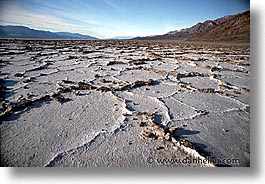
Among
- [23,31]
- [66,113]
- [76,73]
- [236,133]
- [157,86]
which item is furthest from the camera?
[76,73]

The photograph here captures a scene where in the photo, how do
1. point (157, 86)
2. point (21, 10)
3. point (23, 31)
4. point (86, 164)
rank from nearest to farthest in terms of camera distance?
point (86, 164) → point (21, 10) → point (23, 31) → point (157, 86)

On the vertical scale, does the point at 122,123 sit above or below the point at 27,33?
below

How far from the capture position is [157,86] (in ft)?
8.29

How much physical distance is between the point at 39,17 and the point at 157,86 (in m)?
1.33

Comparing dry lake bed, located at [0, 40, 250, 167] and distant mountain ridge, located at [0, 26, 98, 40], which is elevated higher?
distant mountain ridge, located at [0, 26, 98, 40]

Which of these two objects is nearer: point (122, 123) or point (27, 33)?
point (122, 123)

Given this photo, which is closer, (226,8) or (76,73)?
(226,8)

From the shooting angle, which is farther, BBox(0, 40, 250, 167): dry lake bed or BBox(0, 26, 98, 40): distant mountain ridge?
BBox(0, 26, 98, 40): distant mountain ridge

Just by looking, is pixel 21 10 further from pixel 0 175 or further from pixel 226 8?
pixel 226 8

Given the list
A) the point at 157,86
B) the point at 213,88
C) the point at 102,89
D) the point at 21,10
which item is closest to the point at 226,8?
the point at 213,88

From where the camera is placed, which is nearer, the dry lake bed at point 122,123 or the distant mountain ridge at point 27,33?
the dry lake bed at point 122,123

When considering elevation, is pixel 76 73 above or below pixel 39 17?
below

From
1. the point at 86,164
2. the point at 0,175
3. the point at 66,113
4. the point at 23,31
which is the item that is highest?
the point at 23,31

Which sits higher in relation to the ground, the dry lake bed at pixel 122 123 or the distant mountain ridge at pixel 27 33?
the distant mountain ridge at pixel 27 33
